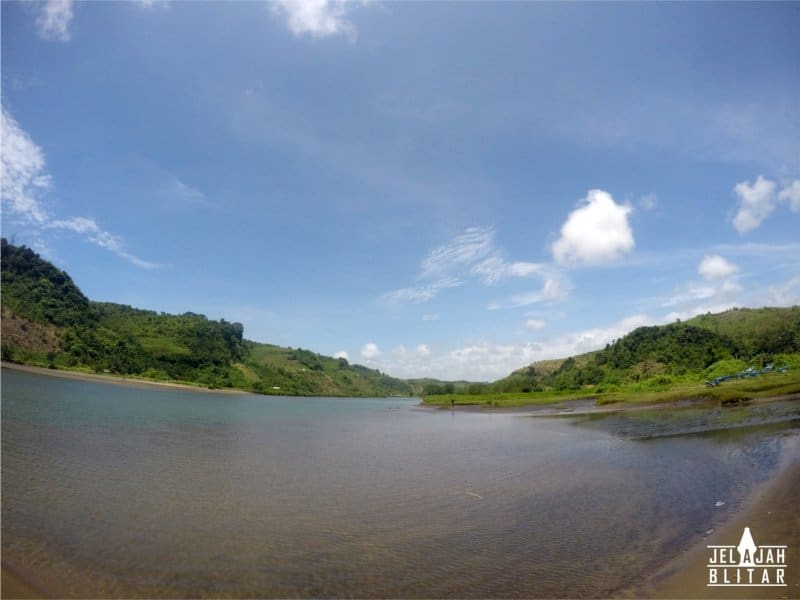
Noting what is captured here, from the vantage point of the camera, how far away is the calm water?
6.93m

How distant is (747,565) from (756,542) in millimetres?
1369

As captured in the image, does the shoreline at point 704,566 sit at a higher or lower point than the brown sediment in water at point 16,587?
lower

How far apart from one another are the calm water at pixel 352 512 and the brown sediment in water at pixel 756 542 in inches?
14.0

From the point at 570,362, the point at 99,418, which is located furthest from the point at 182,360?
the point at 570,362

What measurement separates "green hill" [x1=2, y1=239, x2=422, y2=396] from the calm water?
8608cm

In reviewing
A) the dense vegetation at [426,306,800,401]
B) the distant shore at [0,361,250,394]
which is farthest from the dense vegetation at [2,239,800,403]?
the distant shore at [0,361,250,394]

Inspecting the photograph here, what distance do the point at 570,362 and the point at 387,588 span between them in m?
145

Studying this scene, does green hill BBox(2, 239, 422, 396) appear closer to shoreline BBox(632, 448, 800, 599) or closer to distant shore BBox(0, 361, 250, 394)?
distant shore BBox(0, 361, 250, 394)

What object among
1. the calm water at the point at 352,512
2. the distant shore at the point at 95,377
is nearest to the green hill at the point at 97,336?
the distant shore at the point at 95,377

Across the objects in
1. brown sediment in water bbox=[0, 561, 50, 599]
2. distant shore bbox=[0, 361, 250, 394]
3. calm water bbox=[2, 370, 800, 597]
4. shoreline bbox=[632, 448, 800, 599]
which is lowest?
distant shore bbox=[0, 361, 250, 394]

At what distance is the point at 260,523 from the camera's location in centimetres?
961

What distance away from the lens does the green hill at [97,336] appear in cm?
8662

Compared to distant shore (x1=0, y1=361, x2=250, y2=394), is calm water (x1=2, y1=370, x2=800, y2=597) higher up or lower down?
higher up

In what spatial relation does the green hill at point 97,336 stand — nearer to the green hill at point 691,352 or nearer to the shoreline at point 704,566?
the shoreline at point 704,566
